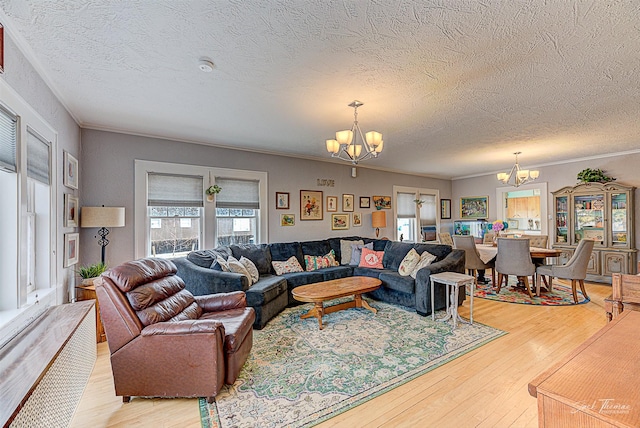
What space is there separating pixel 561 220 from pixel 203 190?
6.90 m

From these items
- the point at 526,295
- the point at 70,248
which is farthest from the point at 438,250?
the point at 70,248

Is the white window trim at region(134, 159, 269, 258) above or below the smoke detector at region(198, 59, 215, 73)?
below

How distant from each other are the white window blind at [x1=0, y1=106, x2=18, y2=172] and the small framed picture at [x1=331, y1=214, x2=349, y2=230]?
4703mm

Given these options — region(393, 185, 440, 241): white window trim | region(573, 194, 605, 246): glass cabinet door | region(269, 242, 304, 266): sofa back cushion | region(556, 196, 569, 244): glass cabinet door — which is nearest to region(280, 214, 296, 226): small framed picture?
region(269, 242, 304, 266): sofa back cushion

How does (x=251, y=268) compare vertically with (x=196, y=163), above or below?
below

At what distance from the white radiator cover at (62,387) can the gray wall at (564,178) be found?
7.84m

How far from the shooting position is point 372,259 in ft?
16.3

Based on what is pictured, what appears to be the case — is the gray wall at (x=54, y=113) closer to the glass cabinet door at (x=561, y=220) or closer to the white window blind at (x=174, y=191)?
the white window blind at (x=174, y=191)

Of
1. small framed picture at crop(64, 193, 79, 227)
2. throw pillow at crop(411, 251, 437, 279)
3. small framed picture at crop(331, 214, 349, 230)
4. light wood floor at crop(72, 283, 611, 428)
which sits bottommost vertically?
light wood floor at crop(72, 283, 611, 428)

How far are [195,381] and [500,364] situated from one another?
99.5 inches

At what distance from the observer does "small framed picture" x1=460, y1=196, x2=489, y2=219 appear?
7558 mm

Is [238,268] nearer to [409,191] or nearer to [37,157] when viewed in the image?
[37,157]

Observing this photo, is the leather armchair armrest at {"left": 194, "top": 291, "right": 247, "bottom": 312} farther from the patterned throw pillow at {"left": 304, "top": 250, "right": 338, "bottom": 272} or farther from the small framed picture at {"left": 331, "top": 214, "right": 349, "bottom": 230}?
the small framed picture at {"left": 331, "top": 214, "right": 349, "bottom": 230}

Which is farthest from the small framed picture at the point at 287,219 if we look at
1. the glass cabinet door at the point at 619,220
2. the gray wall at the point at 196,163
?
the glass cabinet door at the point at 619,220
